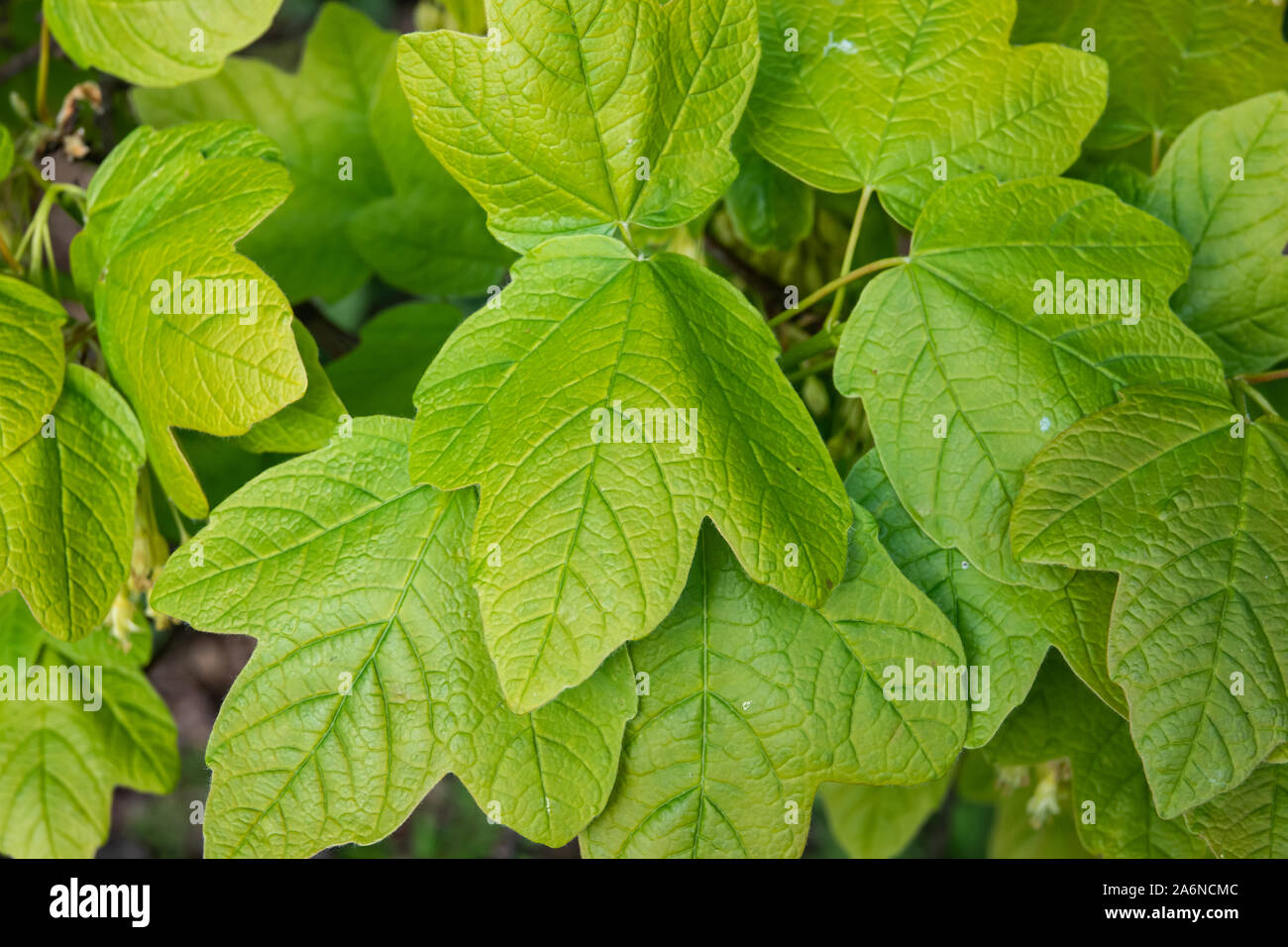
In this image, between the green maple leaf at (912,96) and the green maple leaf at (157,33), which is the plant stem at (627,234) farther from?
the green maple leaf at (157,33)

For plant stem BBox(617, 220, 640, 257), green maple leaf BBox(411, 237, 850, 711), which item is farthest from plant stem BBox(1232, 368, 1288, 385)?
plant stem BBox(617, 220, 640, 257)

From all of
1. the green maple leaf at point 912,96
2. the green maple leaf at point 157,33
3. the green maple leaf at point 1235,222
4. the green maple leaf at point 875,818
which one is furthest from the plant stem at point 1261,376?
the green maple leaf at point 157,33

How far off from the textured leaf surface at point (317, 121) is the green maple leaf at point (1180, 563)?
642 millimetres

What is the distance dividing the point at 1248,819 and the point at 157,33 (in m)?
0.92

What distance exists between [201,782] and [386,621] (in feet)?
4.59

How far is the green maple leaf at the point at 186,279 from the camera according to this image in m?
0.58

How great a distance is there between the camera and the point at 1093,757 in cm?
75

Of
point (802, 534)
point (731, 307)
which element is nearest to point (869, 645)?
point (802, 534)

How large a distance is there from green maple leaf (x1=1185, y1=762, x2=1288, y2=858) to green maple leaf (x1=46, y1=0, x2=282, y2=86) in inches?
32.5

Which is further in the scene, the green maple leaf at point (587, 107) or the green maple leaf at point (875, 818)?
the green maple leaf at point (875, 818)

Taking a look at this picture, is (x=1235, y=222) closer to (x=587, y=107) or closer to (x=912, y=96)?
(x=912, y=96)

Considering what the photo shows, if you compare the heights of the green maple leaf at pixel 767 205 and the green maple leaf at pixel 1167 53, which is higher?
the green maple leaf at pixel 1167 53
